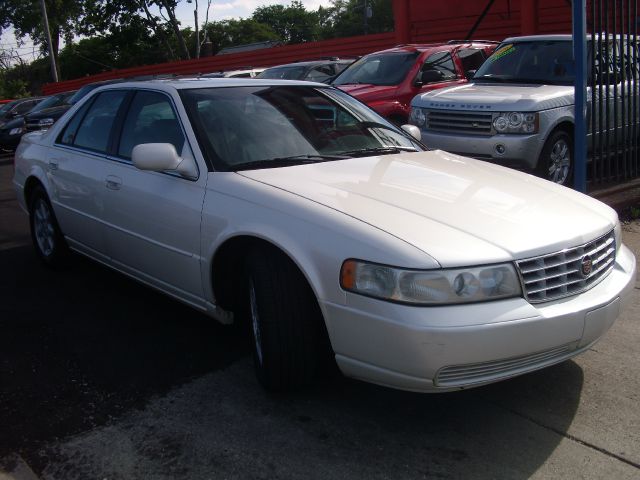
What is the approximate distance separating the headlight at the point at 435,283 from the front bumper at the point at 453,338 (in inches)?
1.4

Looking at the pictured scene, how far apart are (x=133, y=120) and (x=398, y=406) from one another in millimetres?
2628

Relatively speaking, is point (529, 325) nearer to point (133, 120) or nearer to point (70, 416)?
point (70, 416)

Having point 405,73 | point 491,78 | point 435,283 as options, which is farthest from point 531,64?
point 435,283

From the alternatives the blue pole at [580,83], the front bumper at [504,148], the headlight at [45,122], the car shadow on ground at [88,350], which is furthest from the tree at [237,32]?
the car shadow on ground at [88,350]

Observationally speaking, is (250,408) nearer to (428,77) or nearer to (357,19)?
(428,77)

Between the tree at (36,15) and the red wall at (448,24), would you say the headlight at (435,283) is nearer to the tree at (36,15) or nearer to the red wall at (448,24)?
the red wall at (448,24)

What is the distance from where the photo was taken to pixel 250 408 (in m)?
3.57

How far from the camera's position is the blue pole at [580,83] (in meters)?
6.33

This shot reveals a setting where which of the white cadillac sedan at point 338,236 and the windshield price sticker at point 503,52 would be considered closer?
the white cadillac sedan at point 338,236

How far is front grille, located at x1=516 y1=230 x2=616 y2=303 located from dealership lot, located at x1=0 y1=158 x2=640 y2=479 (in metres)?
0.62

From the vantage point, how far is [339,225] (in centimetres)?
325

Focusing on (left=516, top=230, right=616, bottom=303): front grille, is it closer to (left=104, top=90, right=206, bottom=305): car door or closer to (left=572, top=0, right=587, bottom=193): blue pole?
(left=104, top=90, right=206, bottom=305): car door

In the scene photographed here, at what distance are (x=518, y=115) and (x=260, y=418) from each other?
5038 millimetres

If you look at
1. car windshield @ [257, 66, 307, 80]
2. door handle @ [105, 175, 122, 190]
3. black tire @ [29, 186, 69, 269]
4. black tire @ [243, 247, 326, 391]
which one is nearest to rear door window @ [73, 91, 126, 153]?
door handle @ [105, 175, 122, 190]
